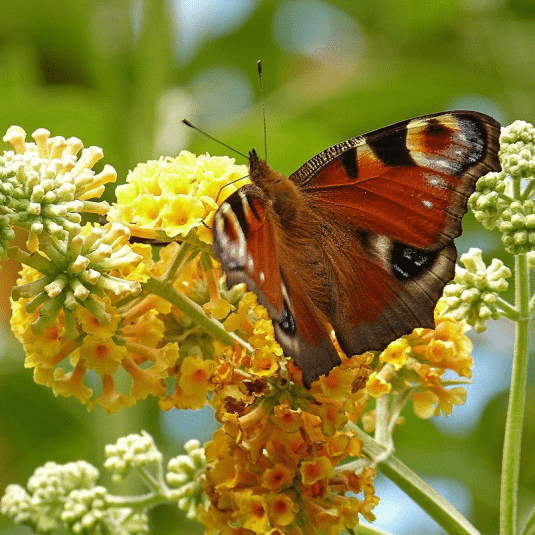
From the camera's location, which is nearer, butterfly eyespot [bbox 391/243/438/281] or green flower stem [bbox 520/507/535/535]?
green flower stem [bbox 520/507/535/535]

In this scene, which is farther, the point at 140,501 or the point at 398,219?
the point at 140,501

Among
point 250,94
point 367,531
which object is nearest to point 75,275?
point 367,531

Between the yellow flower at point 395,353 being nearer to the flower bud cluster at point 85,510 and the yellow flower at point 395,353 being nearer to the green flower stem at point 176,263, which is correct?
the green flower stem at point 176,263

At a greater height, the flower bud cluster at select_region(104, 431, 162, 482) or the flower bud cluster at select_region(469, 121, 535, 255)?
the flower bud cluster at select_region(469, 121, 535, 255)

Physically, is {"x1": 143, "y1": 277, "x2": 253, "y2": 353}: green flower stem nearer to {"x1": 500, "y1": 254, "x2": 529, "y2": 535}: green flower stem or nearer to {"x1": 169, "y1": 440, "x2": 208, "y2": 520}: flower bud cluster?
{"x1": 169, "y1": 440, "x2": 208, "y2": 520}: flower bud cluster

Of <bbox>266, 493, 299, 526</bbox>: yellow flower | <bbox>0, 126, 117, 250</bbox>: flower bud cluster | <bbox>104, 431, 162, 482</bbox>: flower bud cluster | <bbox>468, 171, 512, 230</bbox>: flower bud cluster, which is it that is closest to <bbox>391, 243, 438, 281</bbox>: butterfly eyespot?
<bbox>468, 171, 512, 230</bbox>: flower bud cluster

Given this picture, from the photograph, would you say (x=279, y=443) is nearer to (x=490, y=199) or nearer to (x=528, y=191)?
(x=490, y=199)
